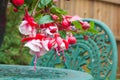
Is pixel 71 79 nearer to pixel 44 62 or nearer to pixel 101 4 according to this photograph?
pixel 44 62

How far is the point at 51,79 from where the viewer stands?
55.4 inches

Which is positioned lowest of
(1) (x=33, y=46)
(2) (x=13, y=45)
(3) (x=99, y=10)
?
(2) (x=13, y=45)

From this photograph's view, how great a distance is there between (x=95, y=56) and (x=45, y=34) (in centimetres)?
108

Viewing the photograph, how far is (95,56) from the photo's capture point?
95.0 inches

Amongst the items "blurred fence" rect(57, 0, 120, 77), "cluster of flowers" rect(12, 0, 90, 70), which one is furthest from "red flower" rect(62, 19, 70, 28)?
"blurred fence" rect(57, 0, 120, 77)

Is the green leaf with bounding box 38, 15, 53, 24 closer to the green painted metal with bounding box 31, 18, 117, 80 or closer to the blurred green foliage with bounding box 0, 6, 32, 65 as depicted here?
the green painted metal with bounding box 31, 18, 117, 80

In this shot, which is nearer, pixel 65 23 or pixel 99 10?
pixel 65 23

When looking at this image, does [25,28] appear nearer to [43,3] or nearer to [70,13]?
[43,3]

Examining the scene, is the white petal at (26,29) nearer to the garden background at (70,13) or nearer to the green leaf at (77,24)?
the green leaf at (77,24)

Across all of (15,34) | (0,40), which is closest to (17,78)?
(0,40)

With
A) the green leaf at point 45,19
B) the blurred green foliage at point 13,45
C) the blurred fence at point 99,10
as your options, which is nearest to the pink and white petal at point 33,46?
the green leaf at point 45,19

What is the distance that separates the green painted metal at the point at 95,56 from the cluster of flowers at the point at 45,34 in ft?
2.81

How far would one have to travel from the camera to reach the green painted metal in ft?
7.66

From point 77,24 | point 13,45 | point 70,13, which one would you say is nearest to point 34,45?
point 77,24
